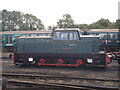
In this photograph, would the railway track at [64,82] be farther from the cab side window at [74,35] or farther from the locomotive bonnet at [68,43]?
the cab side window at [74,35]

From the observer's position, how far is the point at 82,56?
9648mm

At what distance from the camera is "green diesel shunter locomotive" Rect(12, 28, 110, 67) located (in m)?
9.61

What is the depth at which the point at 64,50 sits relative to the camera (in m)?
9.88

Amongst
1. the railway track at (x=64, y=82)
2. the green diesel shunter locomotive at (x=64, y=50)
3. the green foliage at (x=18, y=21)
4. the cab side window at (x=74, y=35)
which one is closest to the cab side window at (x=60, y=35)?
the green diesel shunter locomotive at (x=64, y=50)

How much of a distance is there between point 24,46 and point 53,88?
5268 mm

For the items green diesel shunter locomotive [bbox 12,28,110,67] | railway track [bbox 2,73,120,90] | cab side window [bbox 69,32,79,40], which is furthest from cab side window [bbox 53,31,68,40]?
railway track [bbox 2,73,120,90]

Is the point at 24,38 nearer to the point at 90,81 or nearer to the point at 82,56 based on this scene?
the point at 82,56

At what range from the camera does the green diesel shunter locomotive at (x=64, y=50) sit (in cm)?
961

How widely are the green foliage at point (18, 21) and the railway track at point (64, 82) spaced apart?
4619cm

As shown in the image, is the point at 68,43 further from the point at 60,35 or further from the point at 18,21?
the point at 18,21

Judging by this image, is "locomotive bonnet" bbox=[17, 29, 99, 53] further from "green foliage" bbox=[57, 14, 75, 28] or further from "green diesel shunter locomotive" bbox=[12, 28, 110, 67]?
"green foliage" bbox=[57, 14, 75, 28]

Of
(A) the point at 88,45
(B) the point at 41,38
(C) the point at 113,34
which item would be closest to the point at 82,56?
(A) the point at 88,45

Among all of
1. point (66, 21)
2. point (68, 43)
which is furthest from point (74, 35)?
point (66, 21)

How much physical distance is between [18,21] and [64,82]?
54470 millimetres
